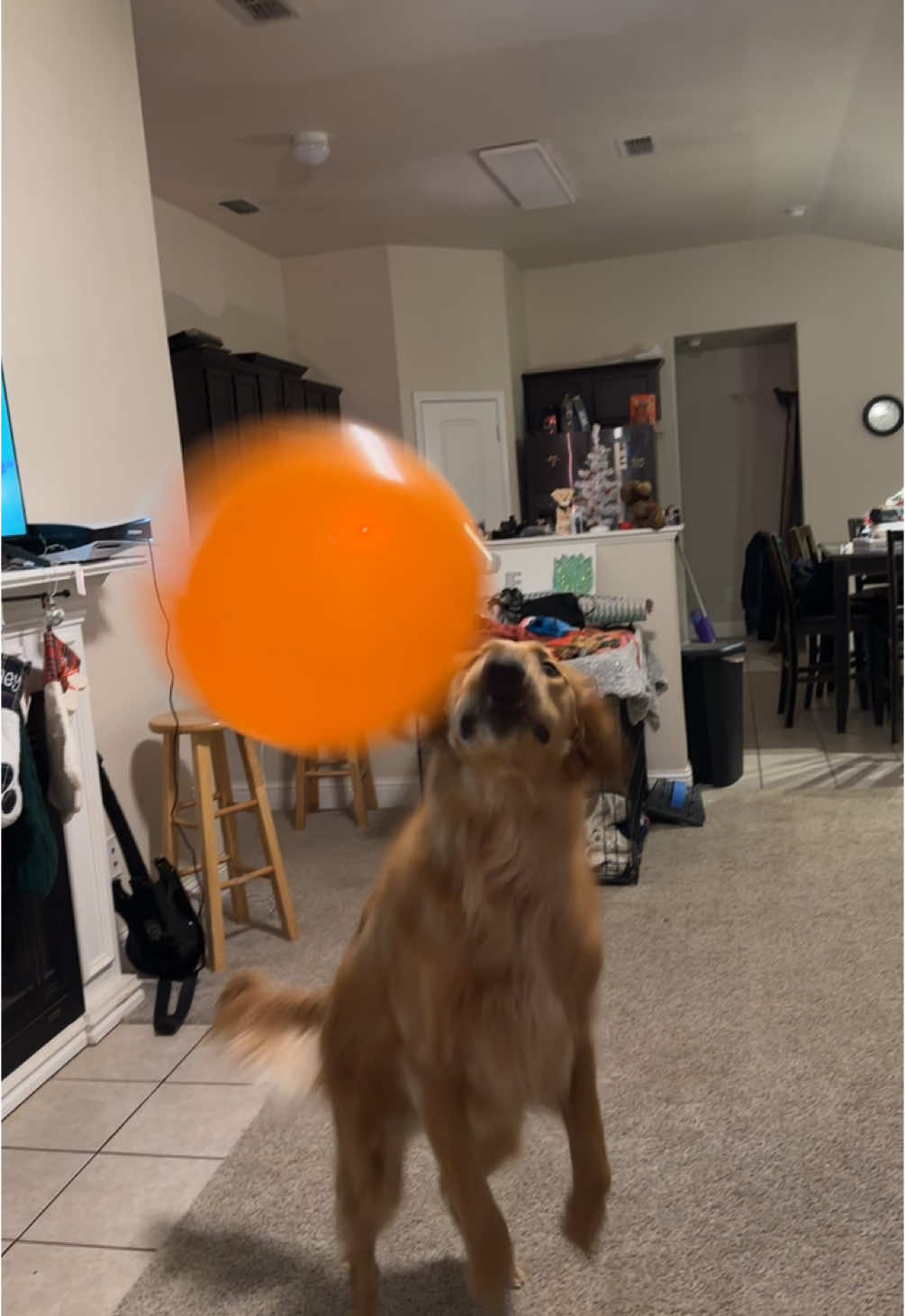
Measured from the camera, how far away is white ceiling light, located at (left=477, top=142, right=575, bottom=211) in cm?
505

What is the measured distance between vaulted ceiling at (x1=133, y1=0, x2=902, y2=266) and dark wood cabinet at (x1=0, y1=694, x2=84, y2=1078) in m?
2.80

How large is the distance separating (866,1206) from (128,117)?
3.40 m

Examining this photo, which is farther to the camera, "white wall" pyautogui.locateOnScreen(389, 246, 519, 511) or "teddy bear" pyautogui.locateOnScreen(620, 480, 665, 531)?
"white wall" pyautogui.locateOnScreen(389, 246, 519, 511)

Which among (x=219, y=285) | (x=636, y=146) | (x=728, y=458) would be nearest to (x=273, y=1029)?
(x=636, y=146)

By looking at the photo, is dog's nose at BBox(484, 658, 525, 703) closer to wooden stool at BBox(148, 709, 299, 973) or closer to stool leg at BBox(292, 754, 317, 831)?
wooden stool at BBox(148, 709, 299, 973)

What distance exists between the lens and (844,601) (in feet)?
15.6

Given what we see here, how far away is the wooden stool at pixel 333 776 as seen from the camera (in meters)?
3.25

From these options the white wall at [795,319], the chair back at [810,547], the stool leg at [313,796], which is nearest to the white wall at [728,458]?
the white wall at [795,319]

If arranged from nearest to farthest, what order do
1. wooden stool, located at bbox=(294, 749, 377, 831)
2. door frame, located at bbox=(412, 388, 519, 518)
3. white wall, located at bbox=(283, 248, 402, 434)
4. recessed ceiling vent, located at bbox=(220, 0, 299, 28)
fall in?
wooden stool, located at bbox=(294, 749, 377, 831), recessed ceiling vent, located at bbox=(220, 0, 299, 28), white wall, located at bbox=(283, 248, 402, 434), door frame, located at bbox=(412, 388, 519, 518)

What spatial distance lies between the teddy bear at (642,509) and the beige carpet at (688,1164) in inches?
67.2

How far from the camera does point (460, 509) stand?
70 cm

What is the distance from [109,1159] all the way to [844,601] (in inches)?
159

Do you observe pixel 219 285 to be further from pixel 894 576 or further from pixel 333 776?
pixel 894 576

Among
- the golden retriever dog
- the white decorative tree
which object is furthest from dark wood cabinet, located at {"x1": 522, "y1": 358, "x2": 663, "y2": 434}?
the golden retriever dog
